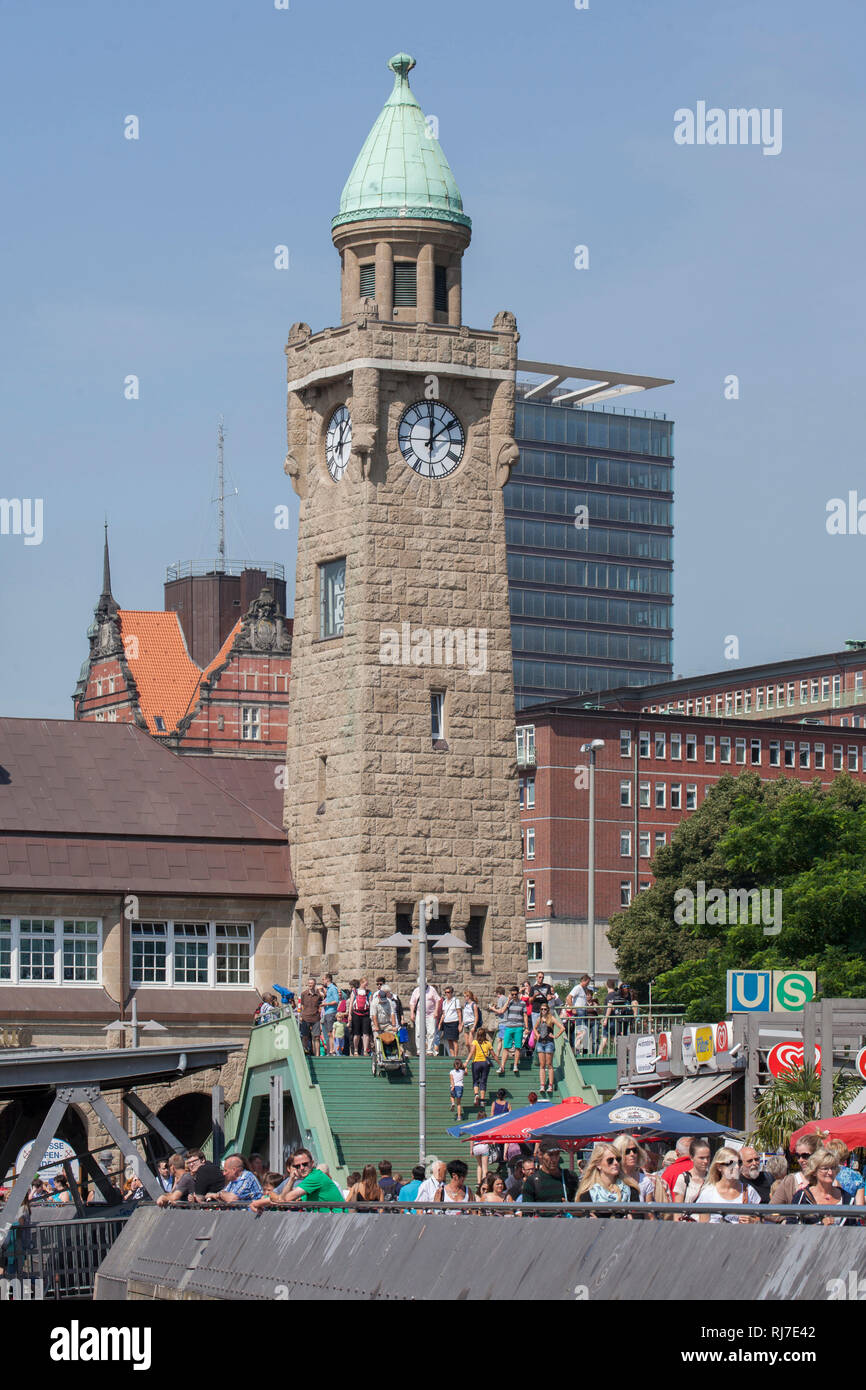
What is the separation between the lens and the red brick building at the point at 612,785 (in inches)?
4397

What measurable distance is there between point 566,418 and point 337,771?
109 meters

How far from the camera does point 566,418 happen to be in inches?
6181

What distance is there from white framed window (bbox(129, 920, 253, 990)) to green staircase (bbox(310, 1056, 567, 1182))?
8675 millimetres

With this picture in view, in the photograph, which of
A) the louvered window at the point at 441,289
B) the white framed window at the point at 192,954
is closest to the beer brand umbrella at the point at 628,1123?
the white framed window at the point at 192,954

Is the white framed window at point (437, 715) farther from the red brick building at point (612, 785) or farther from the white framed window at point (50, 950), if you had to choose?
the red brick building at point (612, 785)

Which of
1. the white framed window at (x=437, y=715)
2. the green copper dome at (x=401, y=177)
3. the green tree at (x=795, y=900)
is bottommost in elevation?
the green tree at (x=795, y=900)

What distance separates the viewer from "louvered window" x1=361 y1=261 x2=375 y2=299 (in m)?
51.1

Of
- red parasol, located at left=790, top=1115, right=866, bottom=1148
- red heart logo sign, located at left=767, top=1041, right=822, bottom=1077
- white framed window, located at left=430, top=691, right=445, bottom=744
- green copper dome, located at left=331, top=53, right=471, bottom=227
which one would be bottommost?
red parasol, located at left=790, top=1115, right=866, bottom=1148

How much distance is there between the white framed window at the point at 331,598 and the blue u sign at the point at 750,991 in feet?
49.7

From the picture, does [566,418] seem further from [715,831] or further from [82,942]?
[82,942]

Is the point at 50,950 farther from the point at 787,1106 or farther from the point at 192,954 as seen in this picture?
the point at 787,1106

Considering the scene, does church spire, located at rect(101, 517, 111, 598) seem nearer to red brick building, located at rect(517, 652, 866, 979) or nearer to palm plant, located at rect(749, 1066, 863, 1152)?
red brick building, located at rect(517, 652, 866, 979)

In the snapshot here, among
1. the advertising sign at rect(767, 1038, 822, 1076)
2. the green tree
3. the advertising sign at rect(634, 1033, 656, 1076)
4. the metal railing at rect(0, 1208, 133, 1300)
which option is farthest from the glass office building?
the metal railing at rect(0, 1208, 133, 1300)

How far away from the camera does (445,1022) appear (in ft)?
146
